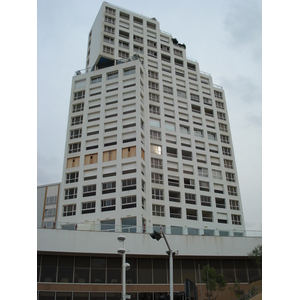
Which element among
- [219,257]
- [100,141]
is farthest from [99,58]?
[219,257]

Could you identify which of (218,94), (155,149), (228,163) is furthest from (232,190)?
(218,94)

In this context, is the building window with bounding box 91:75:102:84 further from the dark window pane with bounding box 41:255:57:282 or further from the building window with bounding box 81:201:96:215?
the dark window pane with bounding box 41:255:57:282

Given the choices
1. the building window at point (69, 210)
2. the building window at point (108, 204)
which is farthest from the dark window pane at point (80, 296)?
the building window at point (69, 210)

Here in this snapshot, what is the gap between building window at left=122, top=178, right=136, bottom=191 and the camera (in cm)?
3697

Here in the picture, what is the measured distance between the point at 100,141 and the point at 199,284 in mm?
20243

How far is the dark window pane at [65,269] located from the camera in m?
28.1

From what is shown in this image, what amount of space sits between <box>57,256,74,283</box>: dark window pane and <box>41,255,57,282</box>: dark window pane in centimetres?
43

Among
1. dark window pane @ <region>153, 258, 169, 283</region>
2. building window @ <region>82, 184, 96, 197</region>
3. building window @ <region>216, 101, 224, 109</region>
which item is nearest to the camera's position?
dark window pane @ <region>153, 258, 169, 283</region>

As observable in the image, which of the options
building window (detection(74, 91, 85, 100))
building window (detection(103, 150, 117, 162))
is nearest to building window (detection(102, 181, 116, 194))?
building window (detection(103, 150, 117, 162))

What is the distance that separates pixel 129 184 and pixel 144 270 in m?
10.2

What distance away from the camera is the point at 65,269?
2858 centimetres

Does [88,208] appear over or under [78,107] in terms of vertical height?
under

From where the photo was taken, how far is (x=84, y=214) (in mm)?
37375

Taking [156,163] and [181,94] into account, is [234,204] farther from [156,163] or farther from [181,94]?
[181,94]
